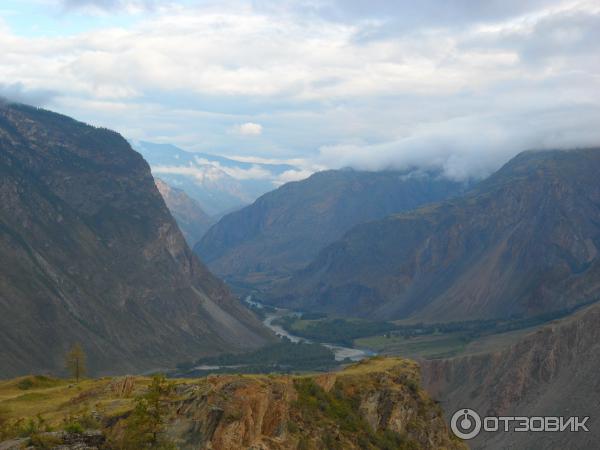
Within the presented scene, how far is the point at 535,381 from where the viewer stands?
434ft

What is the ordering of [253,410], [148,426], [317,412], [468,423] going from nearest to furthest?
[148,426] → [253,410] → [317,412] → [468,423]

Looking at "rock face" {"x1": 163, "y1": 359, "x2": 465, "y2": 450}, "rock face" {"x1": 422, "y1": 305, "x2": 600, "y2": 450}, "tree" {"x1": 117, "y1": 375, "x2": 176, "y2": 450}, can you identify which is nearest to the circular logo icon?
"rock face" {"x1": 422, "y1": 305, "x2": 600, "y2": 450}

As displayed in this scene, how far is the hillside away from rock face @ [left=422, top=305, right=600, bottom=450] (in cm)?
4259

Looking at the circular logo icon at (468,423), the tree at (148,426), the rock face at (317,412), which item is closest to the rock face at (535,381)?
the circular logo icon at (468,423)

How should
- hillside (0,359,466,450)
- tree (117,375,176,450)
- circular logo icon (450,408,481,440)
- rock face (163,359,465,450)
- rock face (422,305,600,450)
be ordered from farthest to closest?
circular logo icon (450,408,481,440)
rock face (422,305,600,450)
rock face (163,359,465,450)
hillside (0,359,466,450)
tree (117,375,176,450)

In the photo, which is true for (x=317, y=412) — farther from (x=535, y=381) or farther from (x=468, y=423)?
(x=535, y=381)

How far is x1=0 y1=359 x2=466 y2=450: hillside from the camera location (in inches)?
1789

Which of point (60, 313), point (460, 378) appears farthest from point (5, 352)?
point (460, 378)

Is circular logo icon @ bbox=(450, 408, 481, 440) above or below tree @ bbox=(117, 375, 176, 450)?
below

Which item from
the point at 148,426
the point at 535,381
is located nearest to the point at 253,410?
the point at 148,426

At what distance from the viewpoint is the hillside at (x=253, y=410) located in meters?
45.4

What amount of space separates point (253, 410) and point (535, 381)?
94.4 metres

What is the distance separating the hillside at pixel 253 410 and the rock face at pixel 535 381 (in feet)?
140

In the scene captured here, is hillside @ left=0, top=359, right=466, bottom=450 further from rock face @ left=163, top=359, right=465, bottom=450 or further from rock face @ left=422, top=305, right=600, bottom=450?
rock face @ left=422, top=305, right=600, bottom=450
